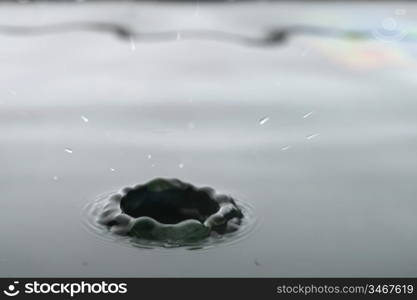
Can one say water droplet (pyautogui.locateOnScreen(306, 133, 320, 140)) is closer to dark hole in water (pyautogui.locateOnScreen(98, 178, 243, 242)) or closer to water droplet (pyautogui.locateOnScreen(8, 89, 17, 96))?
dark hole in water (pyautogui.locateOnScreen(98, 178, 243, 242))

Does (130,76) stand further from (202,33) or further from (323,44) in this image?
(323,44)

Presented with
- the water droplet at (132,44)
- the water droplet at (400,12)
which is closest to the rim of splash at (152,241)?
the water droplet at (132,44)

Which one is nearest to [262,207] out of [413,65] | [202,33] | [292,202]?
[292,202]

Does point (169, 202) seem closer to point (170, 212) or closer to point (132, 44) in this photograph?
point (170, 212)

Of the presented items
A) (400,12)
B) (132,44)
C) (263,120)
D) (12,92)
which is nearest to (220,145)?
(263,120)

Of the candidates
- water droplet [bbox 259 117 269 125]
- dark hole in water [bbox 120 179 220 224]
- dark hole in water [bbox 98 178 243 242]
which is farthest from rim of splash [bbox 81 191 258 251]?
water droplet [bbox 259 117 269 125]

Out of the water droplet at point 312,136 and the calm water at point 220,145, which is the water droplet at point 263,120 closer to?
the calm water at point 220,145
